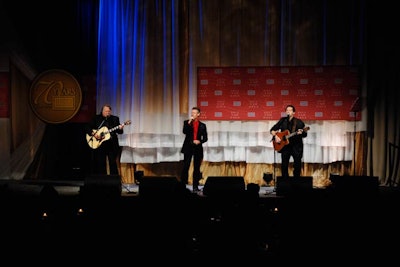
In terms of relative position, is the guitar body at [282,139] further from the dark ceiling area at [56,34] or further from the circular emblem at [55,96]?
the dark ceiling area at [56,34]

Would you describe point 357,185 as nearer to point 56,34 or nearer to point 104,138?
point 104,138

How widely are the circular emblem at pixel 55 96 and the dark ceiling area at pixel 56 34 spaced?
66cm

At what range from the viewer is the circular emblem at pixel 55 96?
9.62m

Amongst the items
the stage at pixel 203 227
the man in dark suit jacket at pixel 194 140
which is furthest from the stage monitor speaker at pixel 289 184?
the man in dark suit jacket at pixel 194 140

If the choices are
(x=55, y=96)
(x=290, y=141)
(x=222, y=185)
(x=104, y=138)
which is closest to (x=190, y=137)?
(x=104, y=138)

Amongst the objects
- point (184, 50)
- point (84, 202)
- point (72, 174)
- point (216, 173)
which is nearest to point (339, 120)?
point (216, 173)

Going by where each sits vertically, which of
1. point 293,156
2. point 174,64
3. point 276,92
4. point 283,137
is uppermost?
point 174,64

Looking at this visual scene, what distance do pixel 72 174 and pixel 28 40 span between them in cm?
332

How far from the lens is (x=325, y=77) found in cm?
1003

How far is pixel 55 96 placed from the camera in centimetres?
972

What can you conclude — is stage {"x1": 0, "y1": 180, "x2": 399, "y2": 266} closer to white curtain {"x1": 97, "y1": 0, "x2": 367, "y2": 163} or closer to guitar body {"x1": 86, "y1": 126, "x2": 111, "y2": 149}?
guitar body {"x1": 86, "y1": 126, "x2": 111, "y2": 149}

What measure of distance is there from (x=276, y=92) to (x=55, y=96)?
4.91 m

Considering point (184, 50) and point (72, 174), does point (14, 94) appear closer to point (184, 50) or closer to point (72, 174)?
point (72, 174)

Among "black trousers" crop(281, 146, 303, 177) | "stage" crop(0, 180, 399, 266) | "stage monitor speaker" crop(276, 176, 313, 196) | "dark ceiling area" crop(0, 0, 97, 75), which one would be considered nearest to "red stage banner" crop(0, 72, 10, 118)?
"dark ceiling area" crop(0, 0, 97, 75)
